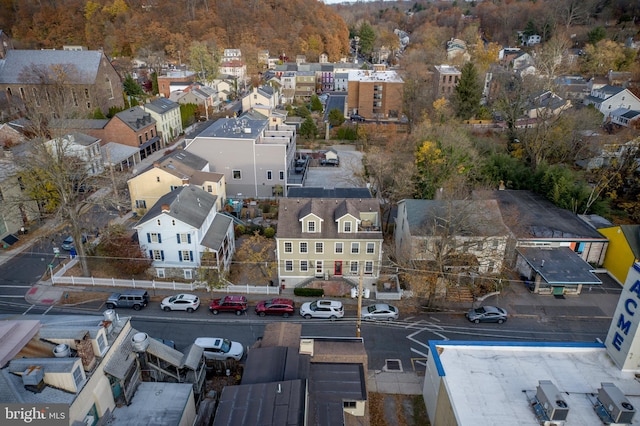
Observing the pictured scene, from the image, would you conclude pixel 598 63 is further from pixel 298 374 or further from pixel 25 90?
pixel 25 90

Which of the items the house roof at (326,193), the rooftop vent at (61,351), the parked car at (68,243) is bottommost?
the parked car at (68,243)

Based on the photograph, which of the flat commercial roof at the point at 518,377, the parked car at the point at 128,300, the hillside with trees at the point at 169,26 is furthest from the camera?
the hillside with trees at the point at 169,26

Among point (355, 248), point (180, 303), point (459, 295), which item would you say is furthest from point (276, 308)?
point (459, 295)

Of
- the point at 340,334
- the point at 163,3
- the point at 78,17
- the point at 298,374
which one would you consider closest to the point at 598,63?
the point at 340,334

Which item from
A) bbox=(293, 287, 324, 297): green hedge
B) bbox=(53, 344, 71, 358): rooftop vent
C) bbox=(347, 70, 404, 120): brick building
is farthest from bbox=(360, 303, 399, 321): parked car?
bbox=(347, 70, 404, 120): brick building

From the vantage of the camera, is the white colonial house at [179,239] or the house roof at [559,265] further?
the white colonial house at [179,239]

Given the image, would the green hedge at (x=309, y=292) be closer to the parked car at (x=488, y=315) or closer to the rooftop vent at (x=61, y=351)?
the parked car at (x=488, y=315)

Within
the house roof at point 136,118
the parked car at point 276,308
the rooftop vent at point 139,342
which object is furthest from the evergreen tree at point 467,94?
the rooftop vent at point 139,342
